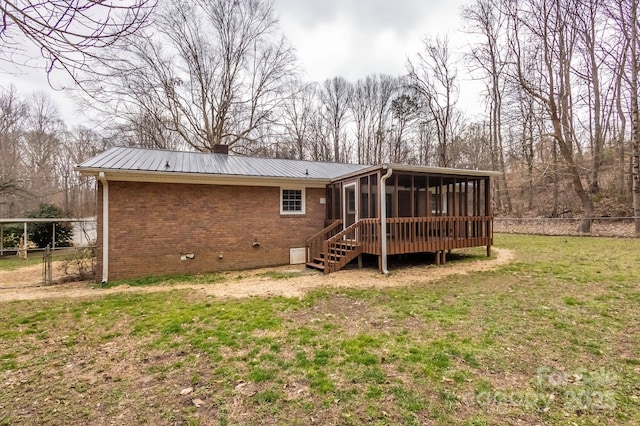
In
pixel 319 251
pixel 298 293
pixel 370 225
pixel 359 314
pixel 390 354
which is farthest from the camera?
pixel 319 251

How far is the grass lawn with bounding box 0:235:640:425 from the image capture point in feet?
8.31

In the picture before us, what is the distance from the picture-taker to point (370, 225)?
28.9ft

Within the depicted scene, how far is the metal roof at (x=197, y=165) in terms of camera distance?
8.34 metres

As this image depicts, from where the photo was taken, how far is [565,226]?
1638 centimetres

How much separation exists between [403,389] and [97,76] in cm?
400

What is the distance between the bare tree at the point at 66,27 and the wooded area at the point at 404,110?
36.8 feet

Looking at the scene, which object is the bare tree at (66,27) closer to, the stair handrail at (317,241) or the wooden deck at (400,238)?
the wooden deck at (400,238)

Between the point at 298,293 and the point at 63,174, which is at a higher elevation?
the point at 63,174

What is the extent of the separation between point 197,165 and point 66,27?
7.91 m

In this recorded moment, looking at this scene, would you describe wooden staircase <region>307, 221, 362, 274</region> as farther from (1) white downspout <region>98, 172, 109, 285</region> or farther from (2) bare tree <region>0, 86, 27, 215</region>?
(2) bare tree <region>0, 86, 27, 215</region>

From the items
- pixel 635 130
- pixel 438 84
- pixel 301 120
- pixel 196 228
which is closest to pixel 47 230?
pixel 196 228

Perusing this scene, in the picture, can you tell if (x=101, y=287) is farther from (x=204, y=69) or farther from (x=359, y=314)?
(x=204, y=69)

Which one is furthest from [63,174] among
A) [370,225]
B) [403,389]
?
[403,389]

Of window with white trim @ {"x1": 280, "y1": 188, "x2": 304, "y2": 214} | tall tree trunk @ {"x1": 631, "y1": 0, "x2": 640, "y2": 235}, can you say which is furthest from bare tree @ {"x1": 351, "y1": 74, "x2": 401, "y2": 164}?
window with white trim @ {"x1": 280, "y1": 188, "x2": 304, "y2": 214}
